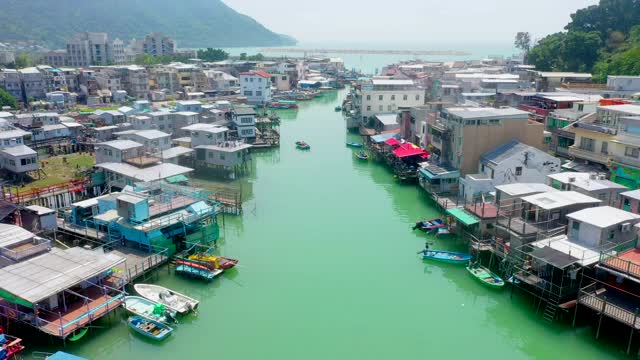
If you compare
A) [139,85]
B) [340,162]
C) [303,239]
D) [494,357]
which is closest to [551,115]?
[340,162]

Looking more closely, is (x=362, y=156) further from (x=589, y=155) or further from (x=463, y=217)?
(x=463, y=217)

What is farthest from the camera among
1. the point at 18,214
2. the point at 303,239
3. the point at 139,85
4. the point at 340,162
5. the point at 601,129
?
the point at 139,85

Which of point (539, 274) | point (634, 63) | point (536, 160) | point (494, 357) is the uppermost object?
point (634, 63)

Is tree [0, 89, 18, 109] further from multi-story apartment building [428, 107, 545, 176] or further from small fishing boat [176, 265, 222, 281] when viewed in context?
multi-story apartment building [428, 107, 545, 176]

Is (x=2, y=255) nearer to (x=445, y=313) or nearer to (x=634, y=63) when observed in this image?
(x=445, y=313)

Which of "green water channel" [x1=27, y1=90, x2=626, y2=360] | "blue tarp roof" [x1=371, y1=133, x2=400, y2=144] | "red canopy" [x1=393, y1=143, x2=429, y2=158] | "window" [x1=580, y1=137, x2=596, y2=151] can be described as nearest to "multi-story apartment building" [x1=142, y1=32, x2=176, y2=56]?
"blue tarp roof" [x1=371, y1=133, x2=400, y2=144]

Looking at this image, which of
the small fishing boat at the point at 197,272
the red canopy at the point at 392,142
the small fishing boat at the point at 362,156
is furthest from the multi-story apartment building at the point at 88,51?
the small fishing boat at the point at 197,272

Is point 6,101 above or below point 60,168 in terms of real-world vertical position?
above

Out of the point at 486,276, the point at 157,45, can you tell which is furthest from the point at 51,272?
the point at 157,45
